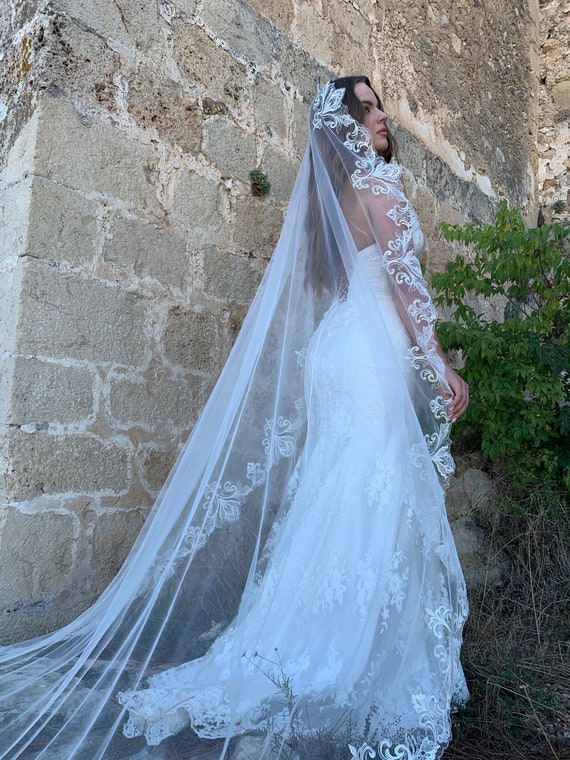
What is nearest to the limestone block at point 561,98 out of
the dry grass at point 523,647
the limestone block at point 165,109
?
the dry grass at point 523,647

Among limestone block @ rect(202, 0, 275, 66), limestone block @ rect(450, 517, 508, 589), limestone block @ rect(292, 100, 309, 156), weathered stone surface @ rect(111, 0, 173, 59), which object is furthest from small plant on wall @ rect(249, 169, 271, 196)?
limestone block @ rect(450, 517, 508, 589)

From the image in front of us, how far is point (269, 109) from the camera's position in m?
3.47

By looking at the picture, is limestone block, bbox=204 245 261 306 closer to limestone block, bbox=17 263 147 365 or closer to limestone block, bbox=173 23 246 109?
limestone block, bbox=17 263 147 365

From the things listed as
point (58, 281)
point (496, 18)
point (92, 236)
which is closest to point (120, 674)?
point (58, 281)

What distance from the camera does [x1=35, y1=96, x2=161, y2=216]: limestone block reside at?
2498mm

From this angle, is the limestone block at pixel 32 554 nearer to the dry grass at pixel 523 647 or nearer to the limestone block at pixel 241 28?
the dry grass at pixel 523 647

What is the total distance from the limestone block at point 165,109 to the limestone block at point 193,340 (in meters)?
0.73

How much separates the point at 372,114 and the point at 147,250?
3.43 ft

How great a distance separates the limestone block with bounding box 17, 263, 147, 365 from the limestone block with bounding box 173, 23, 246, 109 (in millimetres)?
1099

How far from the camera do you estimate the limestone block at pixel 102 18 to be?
2604 mm

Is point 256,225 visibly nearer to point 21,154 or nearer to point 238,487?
point 21,154

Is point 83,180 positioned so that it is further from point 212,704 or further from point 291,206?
point 212,704

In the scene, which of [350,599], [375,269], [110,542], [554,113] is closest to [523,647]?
[350,599]

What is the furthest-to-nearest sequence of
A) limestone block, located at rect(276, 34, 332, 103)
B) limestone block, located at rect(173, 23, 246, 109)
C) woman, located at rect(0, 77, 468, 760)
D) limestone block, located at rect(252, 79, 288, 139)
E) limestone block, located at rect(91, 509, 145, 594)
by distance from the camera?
limestone block, located at rect(276, 34, 332, 103)
limestone block, located at rect(252, 79, 288, 139)
limestone block, located at rect(173, 23, 246, 109)
limestone block, located at rect(91, 509, 145, 594)
woman, located at rect(0, 77, 468, 760)
